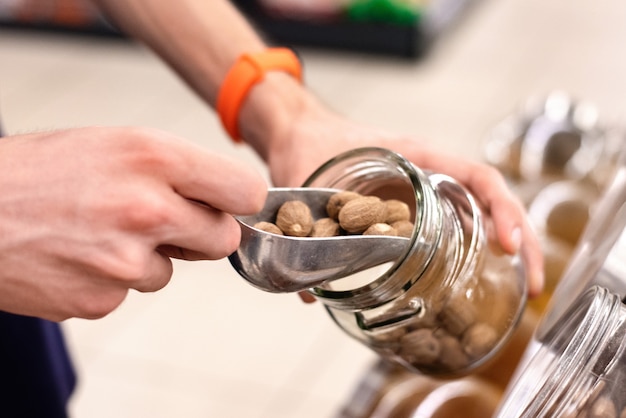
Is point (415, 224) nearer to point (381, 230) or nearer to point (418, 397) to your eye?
point (381, 230)

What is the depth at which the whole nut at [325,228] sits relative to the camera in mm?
539

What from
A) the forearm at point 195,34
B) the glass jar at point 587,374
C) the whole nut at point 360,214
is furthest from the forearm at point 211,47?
the glass jar at point 587,374

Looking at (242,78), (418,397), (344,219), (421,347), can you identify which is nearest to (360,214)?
(344,219)

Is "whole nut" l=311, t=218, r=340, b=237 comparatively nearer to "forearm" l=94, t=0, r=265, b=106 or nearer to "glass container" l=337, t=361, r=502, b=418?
"glass container" l=337, t=361, r=502, b=418

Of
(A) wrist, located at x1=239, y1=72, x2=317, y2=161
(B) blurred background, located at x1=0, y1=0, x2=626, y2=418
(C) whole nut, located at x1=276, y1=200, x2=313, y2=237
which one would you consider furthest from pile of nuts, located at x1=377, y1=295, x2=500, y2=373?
(B) blurred background, located at x1=0, y1=0, x2=626, y2=418

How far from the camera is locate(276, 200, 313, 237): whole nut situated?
20.4 inches

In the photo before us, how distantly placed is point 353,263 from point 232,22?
0.46 metres

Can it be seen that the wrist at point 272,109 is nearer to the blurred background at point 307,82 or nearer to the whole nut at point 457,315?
the whole nut at point 457,315

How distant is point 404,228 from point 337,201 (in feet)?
0.17

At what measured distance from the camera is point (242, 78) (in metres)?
0.83

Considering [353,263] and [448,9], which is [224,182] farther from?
[448,9]

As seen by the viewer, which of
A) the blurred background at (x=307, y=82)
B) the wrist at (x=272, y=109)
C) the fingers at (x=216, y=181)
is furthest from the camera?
the blurred background at (x=307, y=82)

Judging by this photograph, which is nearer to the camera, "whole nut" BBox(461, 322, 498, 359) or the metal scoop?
the metal scoop

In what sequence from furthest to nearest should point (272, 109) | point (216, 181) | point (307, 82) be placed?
point (307, 82) < point (272, 109) < point (216, 181)
